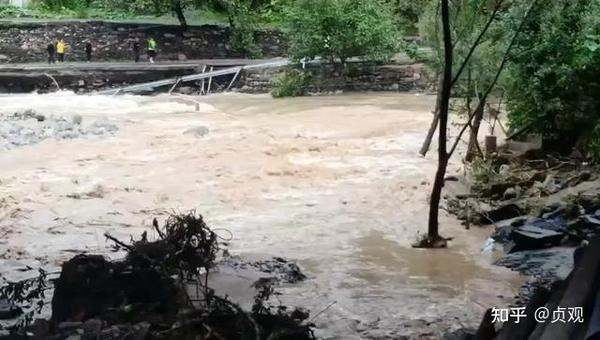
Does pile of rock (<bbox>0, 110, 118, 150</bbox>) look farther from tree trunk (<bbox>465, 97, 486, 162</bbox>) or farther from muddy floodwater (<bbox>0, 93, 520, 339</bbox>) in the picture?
tree trunk (<bbox>465, 97, 486, 162</bbox>)

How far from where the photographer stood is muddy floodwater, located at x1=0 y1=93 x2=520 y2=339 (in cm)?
654

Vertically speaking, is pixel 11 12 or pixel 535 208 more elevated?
pixel 11 12

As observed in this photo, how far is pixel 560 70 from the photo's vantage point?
1030cm

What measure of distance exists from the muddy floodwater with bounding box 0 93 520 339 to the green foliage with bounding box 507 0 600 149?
6.20ft

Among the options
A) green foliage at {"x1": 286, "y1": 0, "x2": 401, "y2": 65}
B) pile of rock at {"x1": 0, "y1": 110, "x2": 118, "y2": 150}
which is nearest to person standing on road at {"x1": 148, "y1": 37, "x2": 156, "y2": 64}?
green foliage at {"x1": 286, "y1": 0, "x2": 401, "y2": 65}

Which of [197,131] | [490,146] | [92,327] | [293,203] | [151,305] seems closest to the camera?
[92,327]

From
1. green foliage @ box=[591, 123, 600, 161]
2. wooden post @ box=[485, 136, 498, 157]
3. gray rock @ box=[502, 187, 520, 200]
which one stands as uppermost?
green foliage @ box=[591, 123, 600, 161]

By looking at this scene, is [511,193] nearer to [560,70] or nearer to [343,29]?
[560,70]

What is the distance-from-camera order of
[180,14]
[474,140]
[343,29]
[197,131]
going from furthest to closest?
[180,14]
[343,29]
[197,131]
[474,140]

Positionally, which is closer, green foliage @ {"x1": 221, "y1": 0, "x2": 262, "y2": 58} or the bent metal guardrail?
the bent metal guardrail

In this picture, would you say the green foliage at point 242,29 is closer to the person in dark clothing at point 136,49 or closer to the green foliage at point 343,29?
the person in dark clothing at point 136,49

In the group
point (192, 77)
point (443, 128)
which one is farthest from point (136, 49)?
point (443, 128)

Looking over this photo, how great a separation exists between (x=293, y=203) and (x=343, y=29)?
15.1 m

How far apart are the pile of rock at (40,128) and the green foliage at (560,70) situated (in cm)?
911
